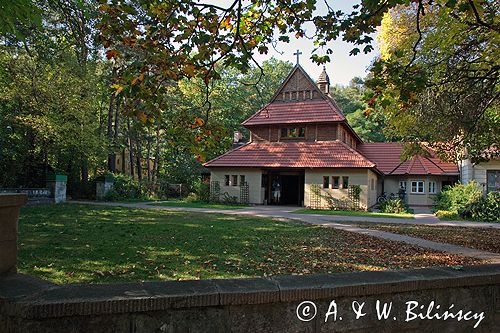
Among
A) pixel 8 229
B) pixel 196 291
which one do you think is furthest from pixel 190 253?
pixel 196 291

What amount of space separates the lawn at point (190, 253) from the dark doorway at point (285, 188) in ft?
56.3

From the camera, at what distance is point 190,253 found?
766 centimetres

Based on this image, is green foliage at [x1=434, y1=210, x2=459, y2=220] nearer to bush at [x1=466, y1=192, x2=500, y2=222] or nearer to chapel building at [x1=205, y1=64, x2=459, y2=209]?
bush at [x1=466, y1=192, x2=500, y2=222]

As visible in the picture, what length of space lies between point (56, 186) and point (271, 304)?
73.5 feet

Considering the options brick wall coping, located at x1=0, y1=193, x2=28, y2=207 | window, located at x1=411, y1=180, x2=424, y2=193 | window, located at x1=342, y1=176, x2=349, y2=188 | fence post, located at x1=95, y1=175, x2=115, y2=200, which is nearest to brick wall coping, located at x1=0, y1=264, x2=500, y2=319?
brick wall coping, located at x1=0, y1=193, x2=28, y2=207

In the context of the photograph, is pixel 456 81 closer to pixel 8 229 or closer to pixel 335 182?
pixel 8 229

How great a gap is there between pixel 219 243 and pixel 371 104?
509cm

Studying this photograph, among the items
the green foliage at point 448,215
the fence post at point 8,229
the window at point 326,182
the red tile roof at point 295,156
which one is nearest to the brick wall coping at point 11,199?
the fence post at point 8,229

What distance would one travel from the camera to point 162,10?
210 inches

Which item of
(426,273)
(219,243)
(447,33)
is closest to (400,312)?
(426,273)

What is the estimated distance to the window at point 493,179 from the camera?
2761 centimetres

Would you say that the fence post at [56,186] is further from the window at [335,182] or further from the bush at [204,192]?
the window at [335,182]

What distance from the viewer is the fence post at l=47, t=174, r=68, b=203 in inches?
859

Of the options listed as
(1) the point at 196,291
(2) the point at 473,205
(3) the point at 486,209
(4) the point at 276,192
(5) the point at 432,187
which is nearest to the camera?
(1) the point at 196,291
